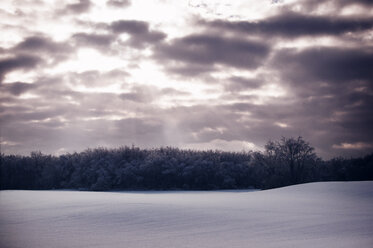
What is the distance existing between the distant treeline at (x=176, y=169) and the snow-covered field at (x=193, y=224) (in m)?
10.7

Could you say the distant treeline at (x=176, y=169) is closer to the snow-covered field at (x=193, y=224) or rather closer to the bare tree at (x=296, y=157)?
the bare tree at (x=296, y=157)

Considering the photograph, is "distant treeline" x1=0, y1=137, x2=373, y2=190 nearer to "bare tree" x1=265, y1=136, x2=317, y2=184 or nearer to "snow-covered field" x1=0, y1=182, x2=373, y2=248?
"bare tree" x1=265, y1=136, x2=317, y2=184

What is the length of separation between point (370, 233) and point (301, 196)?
6585 mm

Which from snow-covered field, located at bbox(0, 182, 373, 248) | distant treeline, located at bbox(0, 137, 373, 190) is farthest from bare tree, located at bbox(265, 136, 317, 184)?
snow-covered field, located at bbox(0, 182, 373, 248)

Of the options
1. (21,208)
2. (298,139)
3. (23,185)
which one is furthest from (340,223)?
(23,185)

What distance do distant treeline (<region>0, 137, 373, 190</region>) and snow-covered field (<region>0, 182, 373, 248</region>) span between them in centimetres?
1067

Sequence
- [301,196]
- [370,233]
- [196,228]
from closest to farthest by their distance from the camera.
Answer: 1. [370,233]
2. [196,228]
3. [301,196]

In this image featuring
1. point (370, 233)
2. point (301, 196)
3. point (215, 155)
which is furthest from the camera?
point (215, 155)

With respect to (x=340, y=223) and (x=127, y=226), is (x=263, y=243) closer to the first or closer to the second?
(x=340, y=223)

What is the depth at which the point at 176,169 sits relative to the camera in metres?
26.1

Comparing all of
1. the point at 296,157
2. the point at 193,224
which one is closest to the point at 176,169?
the point at 296,157

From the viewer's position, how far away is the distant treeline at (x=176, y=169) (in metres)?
22.4

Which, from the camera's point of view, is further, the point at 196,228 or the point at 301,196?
the point at 301,196

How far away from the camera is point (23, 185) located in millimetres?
30031
